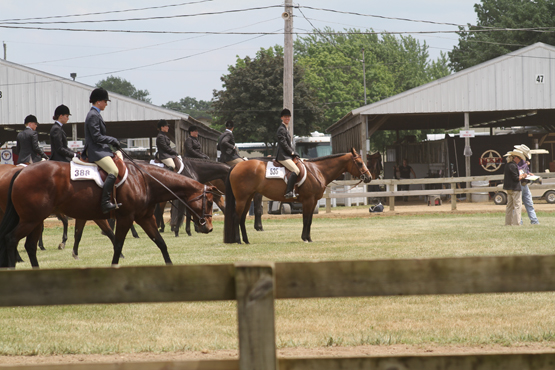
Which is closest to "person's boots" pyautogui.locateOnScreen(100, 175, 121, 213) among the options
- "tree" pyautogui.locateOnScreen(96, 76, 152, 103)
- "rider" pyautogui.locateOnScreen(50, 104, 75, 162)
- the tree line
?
"rider" pyautogui.locateOnScreen(50, 104, 75, 162)

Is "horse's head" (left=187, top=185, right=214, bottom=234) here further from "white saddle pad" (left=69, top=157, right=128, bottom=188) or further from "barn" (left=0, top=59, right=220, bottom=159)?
"barn" (left=0, top=59, right=220, bottom=159)

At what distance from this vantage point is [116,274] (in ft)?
10.9

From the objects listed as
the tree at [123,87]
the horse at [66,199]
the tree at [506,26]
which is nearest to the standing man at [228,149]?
the horse at [66,199]

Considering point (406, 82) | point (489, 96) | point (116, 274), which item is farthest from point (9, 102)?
point (406, 82)

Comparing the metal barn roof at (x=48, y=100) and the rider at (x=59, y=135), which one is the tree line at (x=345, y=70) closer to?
the metal barn roof at (x=48, y=100)

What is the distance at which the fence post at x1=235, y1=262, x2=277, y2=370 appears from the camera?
325 cm

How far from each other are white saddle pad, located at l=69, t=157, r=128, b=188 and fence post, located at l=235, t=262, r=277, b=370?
642cm

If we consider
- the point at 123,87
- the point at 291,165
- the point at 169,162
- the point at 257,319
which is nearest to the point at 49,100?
the point at 169,162

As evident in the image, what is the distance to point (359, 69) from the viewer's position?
78875mm

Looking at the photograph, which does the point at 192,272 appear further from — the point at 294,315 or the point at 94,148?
the point at 94,148

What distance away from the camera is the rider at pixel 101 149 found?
359 inches

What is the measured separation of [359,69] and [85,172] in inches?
2843

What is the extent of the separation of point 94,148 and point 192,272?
6426mm

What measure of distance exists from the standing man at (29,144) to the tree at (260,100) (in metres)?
36.5
